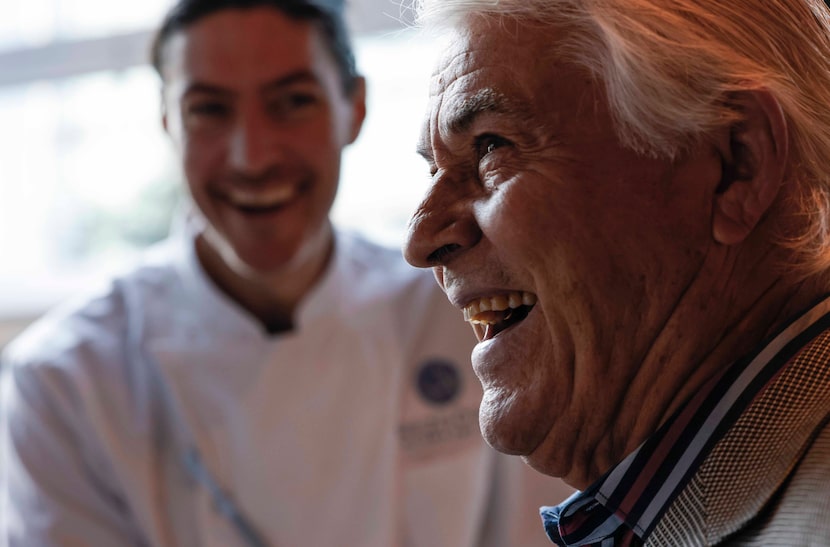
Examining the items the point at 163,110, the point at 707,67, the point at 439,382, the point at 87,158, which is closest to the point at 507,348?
the point at 707,67

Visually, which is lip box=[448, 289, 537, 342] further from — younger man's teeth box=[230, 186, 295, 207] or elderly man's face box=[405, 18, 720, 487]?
younger man's teeth box=[230, 186, 295, 207]

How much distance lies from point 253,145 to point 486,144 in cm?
103

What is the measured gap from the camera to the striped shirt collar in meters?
0.81

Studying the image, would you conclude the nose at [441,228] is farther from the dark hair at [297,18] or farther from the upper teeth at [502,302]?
the dark hair at [297,18]

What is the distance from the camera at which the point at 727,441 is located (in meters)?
0.80

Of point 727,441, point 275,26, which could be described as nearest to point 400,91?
point 275,26

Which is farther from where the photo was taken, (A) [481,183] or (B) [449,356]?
(B) [449,356]

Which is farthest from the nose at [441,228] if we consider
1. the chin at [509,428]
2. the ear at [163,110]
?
the ear at [163,110]

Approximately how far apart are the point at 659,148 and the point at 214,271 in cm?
137

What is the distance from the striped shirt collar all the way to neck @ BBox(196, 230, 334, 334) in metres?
1.25

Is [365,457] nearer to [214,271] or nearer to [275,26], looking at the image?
[214,271]

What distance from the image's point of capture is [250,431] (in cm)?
192

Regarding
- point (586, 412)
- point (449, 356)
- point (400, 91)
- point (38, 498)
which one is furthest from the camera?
point (400, 91)

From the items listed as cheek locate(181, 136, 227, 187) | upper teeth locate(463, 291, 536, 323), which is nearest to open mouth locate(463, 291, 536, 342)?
upper teeth locate(463, 291, 536, 323)
